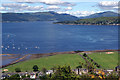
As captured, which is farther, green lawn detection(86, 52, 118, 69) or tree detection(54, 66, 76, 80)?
green lawn detection(86, 52, 118, 69)

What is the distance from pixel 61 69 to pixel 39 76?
6872mm

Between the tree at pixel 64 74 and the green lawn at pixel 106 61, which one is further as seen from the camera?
the green lawn at pixel 106 61

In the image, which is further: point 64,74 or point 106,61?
point 106,61

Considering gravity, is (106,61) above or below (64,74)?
above

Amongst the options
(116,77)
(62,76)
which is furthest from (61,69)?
(116,77)

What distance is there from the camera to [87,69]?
157 feet

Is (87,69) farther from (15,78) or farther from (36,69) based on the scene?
(15,78)

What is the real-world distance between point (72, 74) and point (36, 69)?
43.5 feet

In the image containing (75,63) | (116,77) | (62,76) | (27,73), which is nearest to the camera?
(62,76)

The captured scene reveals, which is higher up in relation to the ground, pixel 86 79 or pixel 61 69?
pixel 61 69

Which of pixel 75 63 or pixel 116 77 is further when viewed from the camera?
pixel 75 63

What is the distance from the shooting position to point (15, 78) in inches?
1564

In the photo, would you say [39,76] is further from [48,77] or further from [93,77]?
[93,77]

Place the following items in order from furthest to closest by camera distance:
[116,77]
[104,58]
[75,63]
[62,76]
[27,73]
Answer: [104,58] < [75,63] < [27,73] < [116,77] < [62,76]
